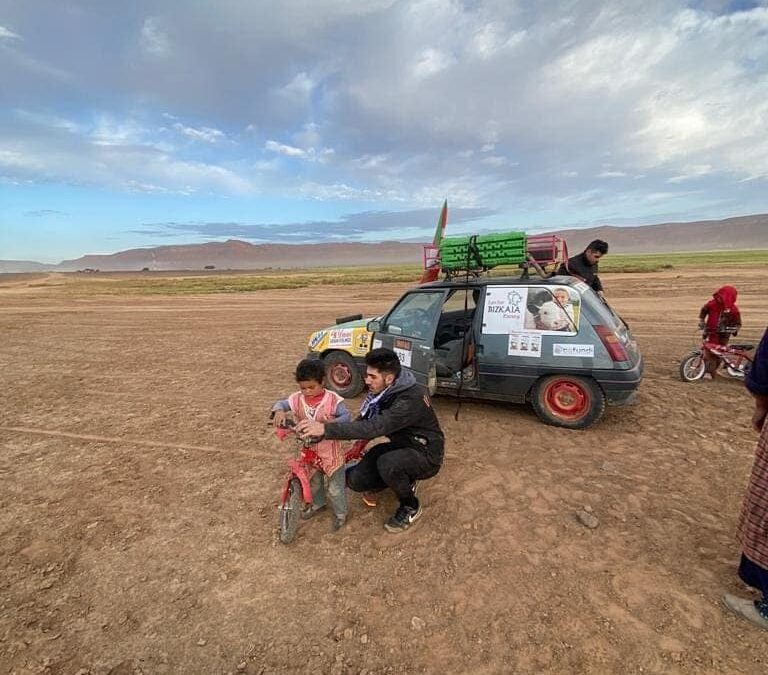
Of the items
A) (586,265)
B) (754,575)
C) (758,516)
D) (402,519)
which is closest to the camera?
(758,516)

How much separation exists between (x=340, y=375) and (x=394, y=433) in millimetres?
2974

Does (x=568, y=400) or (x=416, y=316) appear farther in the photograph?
(x=416, y=316)

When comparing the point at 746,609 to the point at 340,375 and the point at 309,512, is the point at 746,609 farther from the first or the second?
the point at 340,375

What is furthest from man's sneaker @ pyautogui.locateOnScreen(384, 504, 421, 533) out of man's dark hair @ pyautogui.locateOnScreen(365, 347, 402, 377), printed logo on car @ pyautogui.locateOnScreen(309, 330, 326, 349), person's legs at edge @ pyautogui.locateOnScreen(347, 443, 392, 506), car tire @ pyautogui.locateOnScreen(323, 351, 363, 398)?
printed logo on car @ pyautogui.locateOnScreen(309, 330, 326, 349)

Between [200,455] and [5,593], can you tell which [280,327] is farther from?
[5,593]

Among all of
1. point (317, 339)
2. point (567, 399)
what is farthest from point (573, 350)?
point (317, 339)

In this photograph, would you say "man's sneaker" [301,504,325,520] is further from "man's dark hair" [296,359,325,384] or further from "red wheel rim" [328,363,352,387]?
"red wheel rim" [328,363,352,387]

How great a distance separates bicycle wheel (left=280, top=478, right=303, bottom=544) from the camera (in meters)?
3.01

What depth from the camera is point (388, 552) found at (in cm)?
292

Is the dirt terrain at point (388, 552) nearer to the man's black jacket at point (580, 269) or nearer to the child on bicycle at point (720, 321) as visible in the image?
the child on bicycle at point (720, 321)

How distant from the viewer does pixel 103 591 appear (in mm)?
2680

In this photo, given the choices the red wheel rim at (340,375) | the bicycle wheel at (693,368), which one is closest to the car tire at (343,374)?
the red wheel rim at (340,375)

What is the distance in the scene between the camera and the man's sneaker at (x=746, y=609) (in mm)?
2213

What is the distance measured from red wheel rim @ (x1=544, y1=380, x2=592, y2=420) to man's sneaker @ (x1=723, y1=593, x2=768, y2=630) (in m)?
2.36
